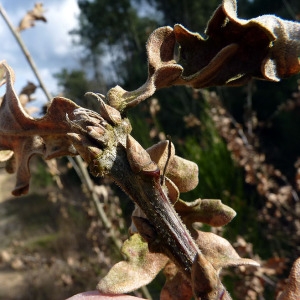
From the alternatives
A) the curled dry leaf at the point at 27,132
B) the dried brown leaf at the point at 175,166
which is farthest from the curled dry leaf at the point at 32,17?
the dried brown leaf at the point at 175,166

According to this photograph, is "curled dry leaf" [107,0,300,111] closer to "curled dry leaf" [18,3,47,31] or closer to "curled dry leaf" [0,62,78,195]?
"curled dry leaf" [0,62,78,195]

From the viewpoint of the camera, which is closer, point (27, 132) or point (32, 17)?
point (27, 132)

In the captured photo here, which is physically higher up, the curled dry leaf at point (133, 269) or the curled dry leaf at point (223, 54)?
the curled dry leaf at point (223, 54)

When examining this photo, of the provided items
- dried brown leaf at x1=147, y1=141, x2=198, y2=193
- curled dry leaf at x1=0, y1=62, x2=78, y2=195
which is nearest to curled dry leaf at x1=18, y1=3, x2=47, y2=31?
curled dry leaf at x1=0, y1=62, x2=78, y2=195

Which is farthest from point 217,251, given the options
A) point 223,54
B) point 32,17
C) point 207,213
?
point 32,17

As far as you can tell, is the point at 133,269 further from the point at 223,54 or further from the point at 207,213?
the point at 223,54

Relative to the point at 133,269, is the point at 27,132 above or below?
above

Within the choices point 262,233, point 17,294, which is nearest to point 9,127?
point 262,233

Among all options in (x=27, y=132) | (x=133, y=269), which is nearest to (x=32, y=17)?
(x=27, y=132)

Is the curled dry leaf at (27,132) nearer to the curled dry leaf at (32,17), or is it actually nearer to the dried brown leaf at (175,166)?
the dried brown leaf at (175,166)
